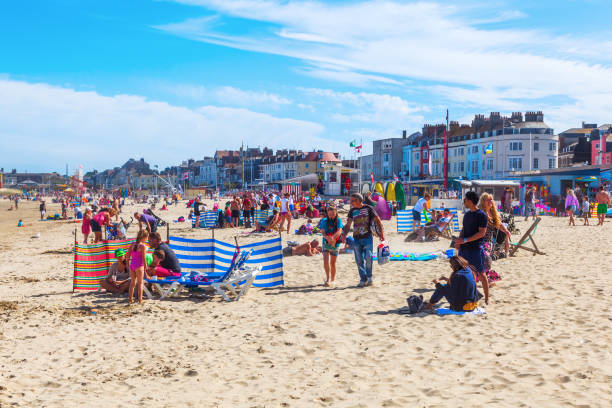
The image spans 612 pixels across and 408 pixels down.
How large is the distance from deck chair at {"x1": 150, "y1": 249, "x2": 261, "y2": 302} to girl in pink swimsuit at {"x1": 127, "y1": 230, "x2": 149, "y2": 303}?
0.33 metres

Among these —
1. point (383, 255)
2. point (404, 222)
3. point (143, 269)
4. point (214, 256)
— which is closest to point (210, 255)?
point (214, 256)

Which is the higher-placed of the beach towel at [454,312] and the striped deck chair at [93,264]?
the striped deck chair at [93,264]

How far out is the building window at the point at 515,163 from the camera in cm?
6175

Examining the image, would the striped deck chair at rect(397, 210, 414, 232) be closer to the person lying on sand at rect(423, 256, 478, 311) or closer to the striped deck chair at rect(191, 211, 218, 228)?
the striped deck chair at rect(191, 211, 218, 228)

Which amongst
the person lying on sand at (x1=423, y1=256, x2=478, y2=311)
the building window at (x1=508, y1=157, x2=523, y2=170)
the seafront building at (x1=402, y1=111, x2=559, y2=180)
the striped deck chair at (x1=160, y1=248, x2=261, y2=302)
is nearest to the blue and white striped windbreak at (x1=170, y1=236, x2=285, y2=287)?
the striped deck chair at (x1=160, y1=248, x2=261, y2=302)

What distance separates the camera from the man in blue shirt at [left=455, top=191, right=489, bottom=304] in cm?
691

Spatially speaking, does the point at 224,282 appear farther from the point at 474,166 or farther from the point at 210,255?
the point at 474,166

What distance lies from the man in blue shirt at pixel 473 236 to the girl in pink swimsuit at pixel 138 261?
4.72 meters

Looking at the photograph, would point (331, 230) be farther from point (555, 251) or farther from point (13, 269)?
point (13, 269)

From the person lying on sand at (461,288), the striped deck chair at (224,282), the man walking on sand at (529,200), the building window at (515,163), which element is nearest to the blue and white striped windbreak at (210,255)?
the striped deck chair at (224,282)

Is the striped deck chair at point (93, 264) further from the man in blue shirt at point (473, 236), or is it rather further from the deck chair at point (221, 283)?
the man in blue shirt at point (473, 236)

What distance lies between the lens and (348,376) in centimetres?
490

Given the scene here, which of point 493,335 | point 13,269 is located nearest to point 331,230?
point 493,335

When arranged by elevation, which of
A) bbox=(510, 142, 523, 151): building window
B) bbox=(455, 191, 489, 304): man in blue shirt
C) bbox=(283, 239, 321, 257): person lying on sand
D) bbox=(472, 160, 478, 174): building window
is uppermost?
bbox=(510, 142, 523, 151): building window
